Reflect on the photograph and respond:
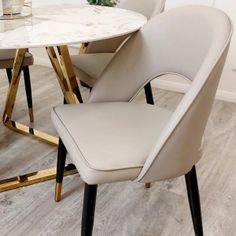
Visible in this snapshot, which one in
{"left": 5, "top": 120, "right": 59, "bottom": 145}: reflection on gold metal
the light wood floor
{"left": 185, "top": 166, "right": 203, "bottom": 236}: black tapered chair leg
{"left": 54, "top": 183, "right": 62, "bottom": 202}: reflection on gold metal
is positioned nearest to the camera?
{"left": 185, "top": 166, "right": 203, "bottom": 236}: black tapered chair leg

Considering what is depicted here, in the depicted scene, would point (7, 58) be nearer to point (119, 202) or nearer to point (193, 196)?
point (119, 202)

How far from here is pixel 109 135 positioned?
3.92 feet

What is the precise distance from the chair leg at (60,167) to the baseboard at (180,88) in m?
1.59

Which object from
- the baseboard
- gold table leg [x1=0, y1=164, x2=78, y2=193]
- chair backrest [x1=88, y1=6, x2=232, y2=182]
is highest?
chair backrest [x1=88, y1=6, x2=232, y2=182]

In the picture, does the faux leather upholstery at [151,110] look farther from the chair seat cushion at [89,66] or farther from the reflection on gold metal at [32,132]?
the reflection on gold metal at [32,132]

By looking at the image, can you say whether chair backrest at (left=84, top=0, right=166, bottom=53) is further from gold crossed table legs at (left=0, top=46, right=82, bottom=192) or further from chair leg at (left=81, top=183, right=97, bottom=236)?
chair leg at (left=81, top=183, right=97, bottom=236)

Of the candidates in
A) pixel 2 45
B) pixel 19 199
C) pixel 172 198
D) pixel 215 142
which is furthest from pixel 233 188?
pixel 2 45

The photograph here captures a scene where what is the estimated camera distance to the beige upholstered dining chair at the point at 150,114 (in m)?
1.00

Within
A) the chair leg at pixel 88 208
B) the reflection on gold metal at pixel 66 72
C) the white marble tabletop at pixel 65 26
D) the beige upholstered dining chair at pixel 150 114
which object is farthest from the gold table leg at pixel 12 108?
the chair leg at pixel 88 208

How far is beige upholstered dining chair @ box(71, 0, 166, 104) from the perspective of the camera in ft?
5.92

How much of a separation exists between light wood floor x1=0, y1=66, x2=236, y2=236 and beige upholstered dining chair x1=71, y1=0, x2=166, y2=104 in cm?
49

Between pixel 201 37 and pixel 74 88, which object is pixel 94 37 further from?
pixel 74 88

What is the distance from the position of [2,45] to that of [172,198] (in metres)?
1.06

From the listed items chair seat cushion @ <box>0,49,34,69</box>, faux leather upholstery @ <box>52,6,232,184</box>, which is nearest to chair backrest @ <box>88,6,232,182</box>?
faux leather upholstery @ <box>52,6,232,184</box>
